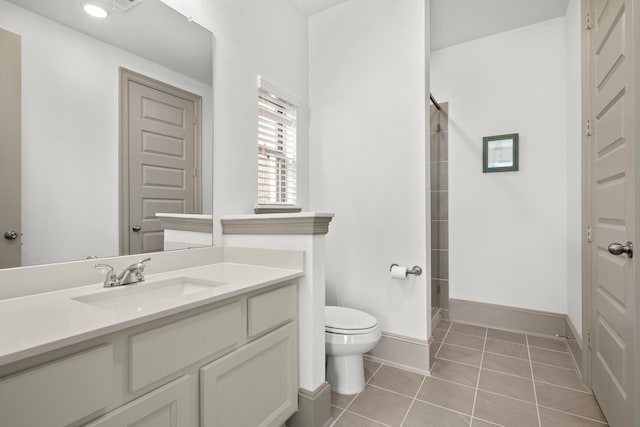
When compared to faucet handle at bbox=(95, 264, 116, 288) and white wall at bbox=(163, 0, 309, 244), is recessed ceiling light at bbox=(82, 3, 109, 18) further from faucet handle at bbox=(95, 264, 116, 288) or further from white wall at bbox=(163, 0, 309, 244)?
faucet handle at bbox=(95, 264, 116, 288)

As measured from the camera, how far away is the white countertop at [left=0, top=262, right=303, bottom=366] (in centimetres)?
71

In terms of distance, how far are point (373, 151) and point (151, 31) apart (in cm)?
156

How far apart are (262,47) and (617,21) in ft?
6.41

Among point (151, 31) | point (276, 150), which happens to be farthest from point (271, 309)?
point (151, 31)

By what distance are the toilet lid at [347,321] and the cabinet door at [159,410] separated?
99 centimetres

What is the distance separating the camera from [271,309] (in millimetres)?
1386

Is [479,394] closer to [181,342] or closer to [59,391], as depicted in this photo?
[181,342]

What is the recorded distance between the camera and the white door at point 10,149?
107 centimetres

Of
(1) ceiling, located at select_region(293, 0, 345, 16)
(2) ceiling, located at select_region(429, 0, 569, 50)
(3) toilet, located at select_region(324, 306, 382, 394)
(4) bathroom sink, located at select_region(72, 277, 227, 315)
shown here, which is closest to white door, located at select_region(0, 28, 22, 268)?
(4) bathroom sink, located at select_region(72, 277, 227, 315)

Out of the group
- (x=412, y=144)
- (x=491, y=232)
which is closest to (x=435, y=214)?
(x=491, y=232)

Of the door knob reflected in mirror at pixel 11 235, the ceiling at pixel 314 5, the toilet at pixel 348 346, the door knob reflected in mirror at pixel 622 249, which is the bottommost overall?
the toilet at pixel 348 346

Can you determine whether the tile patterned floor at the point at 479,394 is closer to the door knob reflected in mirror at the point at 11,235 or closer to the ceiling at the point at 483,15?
the door knob reflected in mirror at the point at 11,235

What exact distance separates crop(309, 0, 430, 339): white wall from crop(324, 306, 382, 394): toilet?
402 millimetres

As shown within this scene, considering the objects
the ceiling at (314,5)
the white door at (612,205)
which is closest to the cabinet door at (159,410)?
the white door at (612,205)
